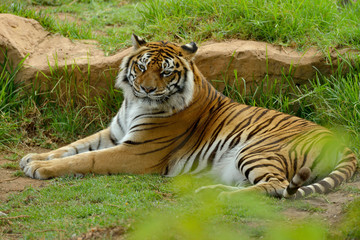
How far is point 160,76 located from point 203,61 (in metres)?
1.43

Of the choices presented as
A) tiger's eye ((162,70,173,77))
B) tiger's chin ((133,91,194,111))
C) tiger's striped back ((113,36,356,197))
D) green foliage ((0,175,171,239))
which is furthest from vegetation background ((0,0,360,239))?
tiger's eye ((162,70,173,77))

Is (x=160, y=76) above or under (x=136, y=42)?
under

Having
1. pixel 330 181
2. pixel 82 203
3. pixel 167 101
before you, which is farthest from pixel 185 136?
pixel 330 181

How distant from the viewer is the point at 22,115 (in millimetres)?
6438

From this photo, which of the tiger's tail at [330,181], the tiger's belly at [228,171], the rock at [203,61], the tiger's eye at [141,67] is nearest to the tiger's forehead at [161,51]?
the tiger's eye at [141,67]

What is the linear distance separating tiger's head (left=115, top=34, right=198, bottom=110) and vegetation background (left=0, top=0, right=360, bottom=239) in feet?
2.72

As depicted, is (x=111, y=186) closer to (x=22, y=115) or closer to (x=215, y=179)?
(x=215, y=179)

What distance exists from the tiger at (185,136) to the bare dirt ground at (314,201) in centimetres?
17

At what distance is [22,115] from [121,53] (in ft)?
5.10

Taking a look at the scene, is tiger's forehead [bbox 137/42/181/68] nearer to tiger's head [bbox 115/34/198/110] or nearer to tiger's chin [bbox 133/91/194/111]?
tiger's head [bbox 115/34/198/110]

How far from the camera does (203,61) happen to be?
6.45 meters

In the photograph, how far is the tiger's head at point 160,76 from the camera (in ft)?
16.8

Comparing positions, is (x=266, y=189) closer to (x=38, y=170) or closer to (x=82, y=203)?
(x=82, y=203)

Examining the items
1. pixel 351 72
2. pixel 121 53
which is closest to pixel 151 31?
pixel 121 53
